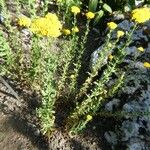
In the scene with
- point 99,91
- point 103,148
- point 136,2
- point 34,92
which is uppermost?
point 136,2

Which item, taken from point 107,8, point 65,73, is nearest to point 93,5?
point 107,8

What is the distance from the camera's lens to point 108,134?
4969mm

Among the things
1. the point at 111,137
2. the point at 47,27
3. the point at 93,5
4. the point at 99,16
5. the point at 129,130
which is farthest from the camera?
the point at 93,5

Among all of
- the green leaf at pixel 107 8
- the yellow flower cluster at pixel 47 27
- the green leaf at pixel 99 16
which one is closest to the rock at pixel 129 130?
the yellow flower cluster at pixel 47 27

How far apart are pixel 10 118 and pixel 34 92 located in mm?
592

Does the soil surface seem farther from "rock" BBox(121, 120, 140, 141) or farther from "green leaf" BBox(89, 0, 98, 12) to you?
"green leaf" BBox(89, 0, 98, 12)

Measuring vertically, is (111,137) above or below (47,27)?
below

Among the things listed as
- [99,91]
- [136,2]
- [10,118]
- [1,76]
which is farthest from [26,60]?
[136,2]

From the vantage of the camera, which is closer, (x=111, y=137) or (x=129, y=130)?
(x=129, y=130)

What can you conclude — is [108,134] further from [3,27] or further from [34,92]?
[3,27]

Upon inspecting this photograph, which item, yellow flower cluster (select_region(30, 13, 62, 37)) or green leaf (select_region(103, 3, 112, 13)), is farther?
green leaf (select_region(103, 3, 112, 13))

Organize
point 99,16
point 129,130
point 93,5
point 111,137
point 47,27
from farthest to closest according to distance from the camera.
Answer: point 93,5 < point 99,16 < point 111,137 < point 129,130 < point 47,27

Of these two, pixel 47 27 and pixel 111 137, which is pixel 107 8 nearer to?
pixel 111 137

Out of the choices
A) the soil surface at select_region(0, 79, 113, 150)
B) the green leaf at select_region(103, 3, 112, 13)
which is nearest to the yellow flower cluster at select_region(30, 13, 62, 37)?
the soil surface at select_region(0, 79, 113, 150)
